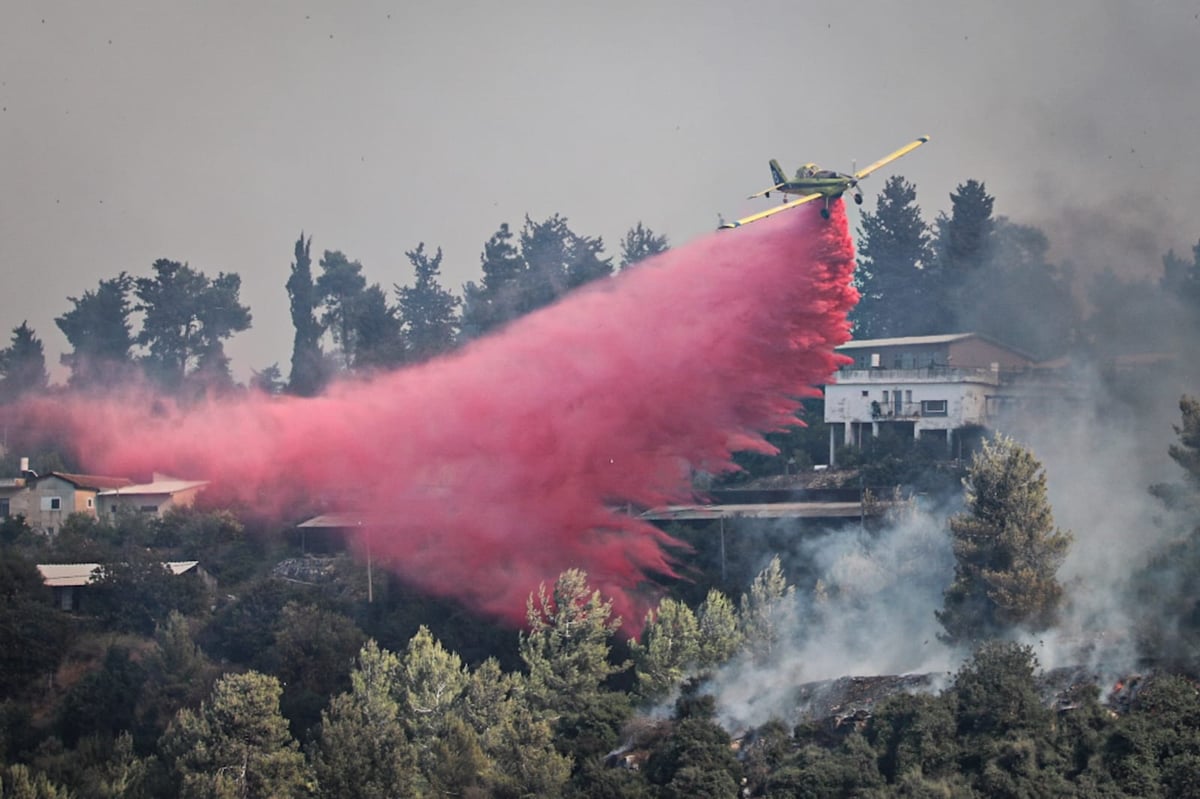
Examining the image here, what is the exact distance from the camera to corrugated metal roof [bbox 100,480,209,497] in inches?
3120

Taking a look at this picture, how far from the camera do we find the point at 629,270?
61.8 m

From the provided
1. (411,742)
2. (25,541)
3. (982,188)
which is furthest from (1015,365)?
(25,541)

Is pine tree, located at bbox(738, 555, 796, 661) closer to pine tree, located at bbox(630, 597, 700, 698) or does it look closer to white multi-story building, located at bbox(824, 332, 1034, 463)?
pine tree, located at bbox(630, 597, 700, 698)

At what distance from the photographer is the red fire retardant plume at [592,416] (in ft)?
185

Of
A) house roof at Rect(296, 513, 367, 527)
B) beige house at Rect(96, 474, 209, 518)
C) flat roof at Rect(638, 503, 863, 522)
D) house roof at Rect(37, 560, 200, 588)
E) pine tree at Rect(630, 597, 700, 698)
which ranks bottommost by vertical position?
pine tree at Rect(630, 597, 700, 698)

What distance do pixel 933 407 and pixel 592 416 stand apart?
2264cm

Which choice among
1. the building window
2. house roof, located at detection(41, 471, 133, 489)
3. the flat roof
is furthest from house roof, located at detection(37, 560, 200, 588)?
the building window

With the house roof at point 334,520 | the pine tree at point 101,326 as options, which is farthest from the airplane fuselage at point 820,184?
the pine tree at point 101,326

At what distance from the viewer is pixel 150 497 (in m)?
79.4

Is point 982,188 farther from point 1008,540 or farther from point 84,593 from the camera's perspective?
point 84,593

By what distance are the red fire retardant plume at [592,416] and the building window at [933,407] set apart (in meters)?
15.5

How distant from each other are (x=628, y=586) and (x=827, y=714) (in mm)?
13201

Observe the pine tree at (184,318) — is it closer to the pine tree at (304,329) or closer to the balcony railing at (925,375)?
the pine tree at (304,329)

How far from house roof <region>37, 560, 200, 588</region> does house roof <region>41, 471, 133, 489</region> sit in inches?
421
